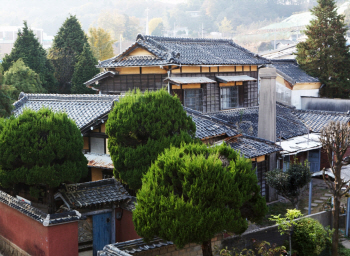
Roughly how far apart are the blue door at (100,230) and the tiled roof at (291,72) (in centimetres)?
1865

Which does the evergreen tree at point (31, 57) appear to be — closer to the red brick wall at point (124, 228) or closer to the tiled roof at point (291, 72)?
the tiled roof at point (291, 72)

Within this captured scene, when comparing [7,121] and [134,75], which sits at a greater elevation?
[134,75]

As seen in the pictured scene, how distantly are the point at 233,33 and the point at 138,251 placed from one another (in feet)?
304

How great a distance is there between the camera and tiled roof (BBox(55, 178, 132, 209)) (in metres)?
12.2

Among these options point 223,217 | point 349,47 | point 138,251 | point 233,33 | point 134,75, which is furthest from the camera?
point 233,33

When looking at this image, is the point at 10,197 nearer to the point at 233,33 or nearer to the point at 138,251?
the point at 138,251

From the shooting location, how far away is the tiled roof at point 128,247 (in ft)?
31.1

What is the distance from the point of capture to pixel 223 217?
8398 mm

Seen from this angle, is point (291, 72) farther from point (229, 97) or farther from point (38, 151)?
point (38, 151)

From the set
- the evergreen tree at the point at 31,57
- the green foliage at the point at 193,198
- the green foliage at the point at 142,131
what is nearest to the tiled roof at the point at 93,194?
the green foliage at the point at 142,131

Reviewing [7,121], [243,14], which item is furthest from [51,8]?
[7,121]

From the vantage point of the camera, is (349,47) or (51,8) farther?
(51,8)

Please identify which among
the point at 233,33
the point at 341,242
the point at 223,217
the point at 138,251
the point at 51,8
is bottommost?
the point at 341,242

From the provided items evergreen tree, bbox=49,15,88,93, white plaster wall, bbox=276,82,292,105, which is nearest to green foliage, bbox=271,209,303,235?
white plaster wall, bbox=276,82,292,105
